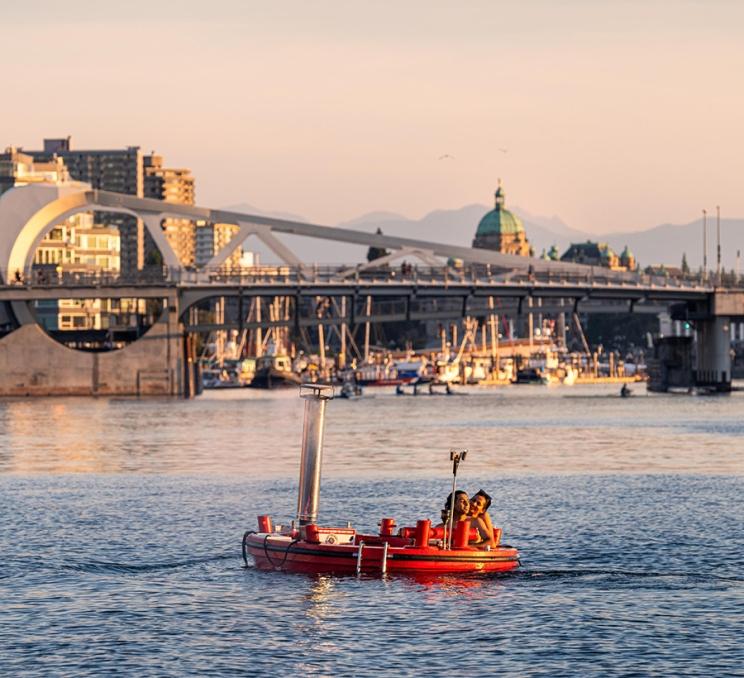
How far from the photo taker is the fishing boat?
5328 centimetres

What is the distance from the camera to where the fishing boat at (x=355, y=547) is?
53.3 meters

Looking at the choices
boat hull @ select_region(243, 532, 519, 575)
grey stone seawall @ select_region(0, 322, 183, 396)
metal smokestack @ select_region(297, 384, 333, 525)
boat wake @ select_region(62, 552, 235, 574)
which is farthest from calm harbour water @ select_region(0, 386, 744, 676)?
grey stone seawall @ select_region(0, 322, 183, 396)

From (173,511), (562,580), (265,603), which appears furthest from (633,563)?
(173,511)

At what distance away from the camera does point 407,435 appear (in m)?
133

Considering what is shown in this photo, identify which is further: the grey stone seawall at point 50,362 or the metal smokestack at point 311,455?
the grey stone seawall at point 50,362

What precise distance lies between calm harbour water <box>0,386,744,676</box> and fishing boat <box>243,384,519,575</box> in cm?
51

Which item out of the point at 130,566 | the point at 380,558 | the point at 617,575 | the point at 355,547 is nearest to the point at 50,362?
the point at 130,566

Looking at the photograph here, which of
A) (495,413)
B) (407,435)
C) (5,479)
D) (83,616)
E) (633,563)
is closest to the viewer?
(83,616)

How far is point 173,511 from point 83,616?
26.4 metres

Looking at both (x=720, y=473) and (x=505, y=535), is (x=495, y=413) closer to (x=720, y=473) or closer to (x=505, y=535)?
(x=720, y=473)

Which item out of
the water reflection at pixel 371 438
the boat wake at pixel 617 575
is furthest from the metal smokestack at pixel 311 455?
the water reflection at pixel 371 438

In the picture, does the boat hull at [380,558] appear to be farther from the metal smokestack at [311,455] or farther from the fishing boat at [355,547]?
the metal smokestack at [311,455]

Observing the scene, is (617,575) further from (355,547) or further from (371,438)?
(371,438)

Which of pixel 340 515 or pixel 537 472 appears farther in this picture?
pixel 537 472
